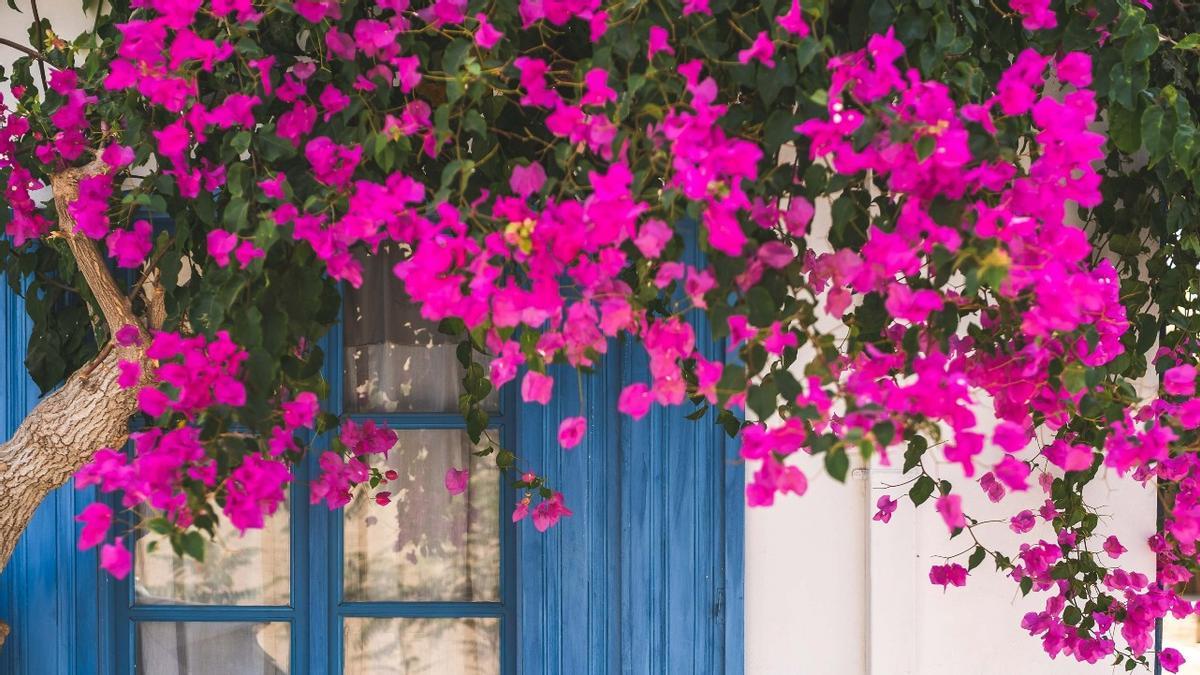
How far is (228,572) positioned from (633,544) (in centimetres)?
96

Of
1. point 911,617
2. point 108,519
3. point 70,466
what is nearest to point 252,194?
point 108,519

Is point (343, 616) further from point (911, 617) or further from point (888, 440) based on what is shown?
point (888, 440)

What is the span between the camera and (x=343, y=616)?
2371mm

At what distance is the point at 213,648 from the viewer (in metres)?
2.41

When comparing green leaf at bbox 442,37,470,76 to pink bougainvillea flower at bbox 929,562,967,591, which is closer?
green leaf at bbox 442,37,470,76

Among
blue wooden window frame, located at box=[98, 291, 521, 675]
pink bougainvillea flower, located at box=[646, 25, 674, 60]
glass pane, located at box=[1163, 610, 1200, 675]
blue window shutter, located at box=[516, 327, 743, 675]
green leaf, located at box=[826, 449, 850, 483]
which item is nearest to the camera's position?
green leaf, located at box=[826, 449, 850, 483]

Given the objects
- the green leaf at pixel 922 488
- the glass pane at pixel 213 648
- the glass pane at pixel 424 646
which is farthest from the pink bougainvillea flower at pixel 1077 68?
the glass pane at pixel 213 648

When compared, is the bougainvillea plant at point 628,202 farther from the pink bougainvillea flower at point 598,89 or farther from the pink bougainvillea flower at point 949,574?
the pink bougainvillea flower at point 949,574

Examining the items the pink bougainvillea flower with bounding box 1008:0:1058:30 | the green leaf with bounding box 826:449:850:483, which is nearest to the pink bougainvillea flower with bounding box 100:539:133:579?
the green leaf with bounding box 826:449:850:483

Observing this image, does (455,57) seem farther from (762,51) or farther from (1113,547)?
(1113,547)

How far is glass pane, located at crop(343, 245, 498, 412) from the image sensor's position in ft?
7.81

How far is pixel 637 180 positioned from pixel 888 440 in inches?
16.3

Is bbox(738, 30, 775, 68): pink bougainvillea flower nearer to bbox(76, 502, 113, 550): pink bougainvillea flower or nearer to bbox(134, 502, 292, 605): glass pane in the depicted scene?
bbox(76, 502, 113, 550): pink bougainvillea flower

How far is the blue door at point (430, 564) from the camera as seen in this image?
2244 millimetres
